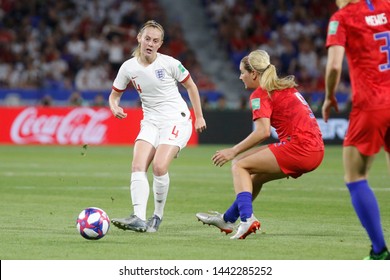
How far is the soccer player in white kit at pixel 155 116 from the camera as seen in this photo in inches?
417

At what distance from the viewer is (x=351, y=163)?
310 inches

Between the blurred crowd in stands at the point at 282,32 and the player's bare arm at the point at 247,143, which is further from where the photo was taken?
the blurred crowd in stands at the point at 282,32

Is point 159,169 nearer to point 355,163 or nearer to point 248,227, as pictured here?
point 248,227

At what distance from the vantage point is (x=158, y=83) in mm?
10914

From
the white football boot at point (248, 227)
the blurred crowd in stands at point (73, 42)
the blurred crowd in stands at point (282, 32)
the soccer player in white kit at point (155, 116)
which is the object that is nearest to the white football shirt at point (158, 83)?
the soccer player in white kit at point (155, 116)

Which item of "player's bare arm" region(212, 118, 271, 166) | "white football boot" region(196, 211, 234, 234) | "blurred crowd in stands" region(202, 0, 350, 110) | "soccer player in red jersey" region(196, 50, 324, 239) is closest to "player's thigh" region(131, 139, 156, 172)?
"white football boot" region(196, 211, 234, 234)

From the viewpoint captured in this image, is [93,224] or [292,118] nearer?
[93,224]

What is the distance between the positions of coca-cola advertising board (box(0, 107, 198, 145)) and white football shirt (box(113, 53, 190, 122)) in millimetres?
16947

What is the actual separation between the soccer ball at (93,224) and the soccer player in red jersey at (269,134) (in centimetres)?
135

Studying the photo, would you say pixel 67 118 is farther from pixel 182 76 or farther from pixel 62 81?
pixel 182 76

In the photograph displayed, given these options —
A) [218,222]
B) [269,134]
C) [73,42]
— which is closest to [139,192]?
[218,222]

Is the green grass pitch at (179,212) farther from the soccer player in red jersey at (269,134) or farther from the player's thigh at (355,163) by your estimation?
the player's thigh at (355,163)

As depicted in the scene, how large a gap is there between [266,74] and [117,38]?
2332 centimetres

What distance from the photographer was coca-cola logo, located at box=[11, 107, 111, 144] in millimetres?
28219
